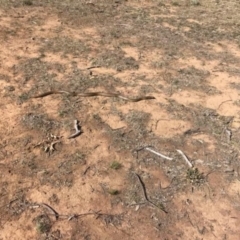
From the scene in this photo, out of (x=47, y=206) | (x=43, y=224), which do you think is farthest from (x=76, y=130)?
(x=43, y=224)

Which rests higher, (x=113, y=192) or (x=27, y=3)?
(x=113, y=192)

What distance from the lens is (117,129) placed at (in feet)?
14.9

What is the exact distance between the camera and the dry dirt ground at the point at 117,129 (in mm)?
3492

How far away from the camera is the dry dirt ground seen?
3492 mm

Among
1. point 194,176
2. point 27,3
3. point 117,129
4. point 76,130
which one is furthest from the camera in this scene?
point 27,3

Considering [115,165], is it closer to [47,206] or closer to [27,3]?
[47,206]

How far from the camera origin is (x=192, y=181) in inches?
154

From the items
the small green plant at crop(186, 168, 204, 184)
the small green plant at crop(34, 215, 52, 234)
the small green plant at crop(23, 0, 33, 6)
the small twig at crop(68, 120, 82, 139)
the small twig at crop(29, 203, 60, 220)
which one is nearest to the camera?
the small green plant at crop(34, 215, 52, 234)

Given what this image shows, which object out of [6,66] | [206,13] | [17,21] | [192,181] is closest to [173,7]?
[206,13]

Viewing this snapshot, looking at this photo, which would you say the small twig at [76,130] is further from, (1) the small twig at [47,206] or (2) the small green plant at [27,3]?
(2) the small green plant at [27,3]

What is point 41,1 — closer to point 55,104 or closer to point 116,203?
point 55,104

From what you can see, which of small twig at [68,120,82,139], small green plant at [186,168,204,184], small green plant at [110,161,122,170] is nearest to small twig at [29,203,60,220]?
small green plant at [110,161,122,170]

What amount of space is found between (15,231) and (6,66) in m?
2.92

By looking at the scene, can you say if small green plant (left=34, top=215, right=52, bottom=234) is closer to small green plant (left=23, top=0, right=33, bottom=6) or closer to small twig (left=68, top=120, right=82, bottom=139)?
small twig (left=68, top=120, right=82, bottom=139)
